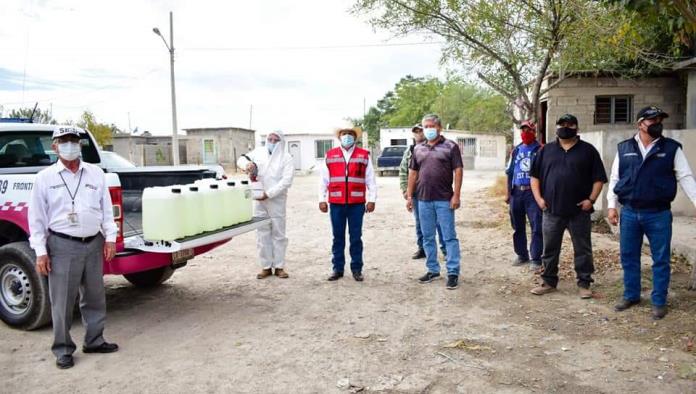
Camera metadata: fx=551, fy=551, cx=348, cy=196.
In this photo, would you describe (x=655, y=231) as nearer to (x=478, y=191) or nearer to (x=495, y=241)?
(x=495, y=241)

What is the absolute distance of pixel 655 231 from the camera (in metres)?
4.81

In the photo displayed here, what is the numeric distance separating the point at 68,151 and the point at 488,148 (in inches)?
1220

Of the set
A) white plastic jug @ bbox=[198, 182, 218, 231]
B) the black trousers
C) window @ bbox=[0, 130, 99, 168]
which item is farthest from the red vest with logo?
window @ bbox=[0, 130, 99, 168]

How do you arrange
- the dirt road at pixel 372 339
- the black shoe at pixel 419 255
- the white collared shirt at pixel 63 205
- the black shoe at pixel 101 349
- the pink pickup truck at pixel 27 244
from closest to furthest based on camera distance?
the dirt road at pixel 372 339
the white collared shirt at pixel 63 205
the black shoe at pixel 101 349
the pink pickup truck at pixel 27 244
the black shoe at pixel 419 255

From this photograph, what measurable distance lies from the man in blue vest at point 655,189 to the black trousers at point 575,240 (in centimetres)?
56

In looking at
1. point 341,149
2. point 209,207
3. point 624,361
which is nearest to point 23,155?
point 209,207

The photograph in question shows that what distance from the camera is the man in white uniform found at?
13.4 ft

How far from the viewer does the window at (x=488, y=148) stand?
33.0 meters

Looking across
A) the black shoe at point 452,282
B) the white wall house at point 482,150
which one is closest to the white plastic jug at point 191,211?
the black shoe at point 452,282

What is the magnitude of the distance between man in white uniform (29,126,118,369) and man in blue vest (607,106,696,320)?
14.5ft

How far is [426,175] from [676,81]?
42.6 ft

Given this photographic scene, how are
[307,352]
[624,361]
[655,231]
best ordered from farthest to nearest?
[655,231] → [307,352] → [624,361]

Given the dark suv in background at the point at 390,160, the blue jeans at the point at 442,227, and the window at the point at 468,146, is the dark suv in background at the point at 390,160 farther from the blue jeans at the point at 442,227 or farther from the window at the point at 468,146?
the blue jeans at the point at 442,227

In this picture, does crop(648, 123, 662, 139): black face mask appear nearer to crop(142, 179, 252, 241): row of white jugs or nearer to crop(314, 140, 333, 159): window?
crop(142, 179, 252, 241): row of white jugs
